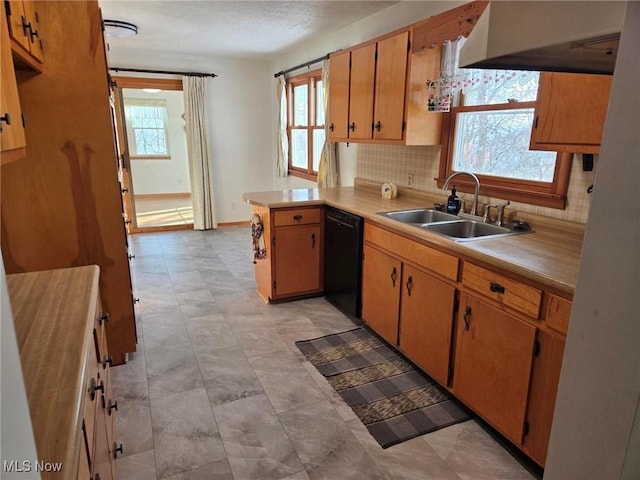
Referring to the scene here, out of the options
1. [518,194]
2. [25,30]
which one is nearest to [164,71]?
[25,30]

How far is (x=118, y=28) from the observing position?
408 cm

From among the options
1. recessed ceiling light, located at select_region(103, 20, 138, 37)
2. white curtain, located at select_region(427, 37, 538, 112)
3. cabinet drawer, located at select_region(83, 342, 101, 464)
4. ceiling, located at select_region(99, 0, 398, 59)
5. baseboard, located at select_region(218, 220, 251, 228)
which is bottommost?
baseboard, located at select_region(218, 220, 251, 228)

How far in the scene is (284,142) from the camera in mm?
5965

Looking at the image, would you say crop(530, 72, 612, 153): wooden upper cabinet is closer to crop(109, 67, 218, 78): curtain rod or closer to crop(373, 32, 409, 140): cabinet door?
crop(373, 32, 409, 140): cabinet door

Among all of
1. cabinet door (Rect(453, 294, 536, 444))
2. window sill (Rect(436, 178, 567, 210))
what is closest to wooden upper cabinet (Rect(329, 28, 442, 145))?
window sill (Rect(436, 178, 567, 210))

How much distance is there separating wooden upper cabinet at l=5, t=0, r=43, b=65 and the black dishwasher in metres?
2.08

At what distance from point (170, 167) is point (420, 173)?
6418 millimetres

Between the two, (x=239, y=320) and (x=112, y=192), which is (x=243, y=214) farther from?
→ (x=112, y=192)

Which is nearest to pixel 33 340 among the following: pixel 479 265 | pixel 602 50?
pixel 602 50

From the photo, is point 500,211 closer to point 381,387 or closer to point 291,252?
point 381,387

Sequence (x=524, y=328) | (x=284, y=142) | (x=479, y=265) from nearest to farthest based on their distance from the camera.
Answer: (x=524, y=328)
(x=479, y=265)
(x=284, y=142)

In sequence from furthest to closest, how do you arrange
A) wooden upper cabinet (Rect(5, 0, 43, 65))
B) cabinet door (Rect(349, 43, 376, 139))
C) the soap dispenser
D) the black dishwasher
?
cabinet door (Rect(349, 43, 376, 139)), the black dishwasher, the soap dispenser, wooden upper cabinet (Rect(5, 0, 43, 65))

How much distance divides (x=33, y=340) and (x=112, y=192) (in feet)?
4.66

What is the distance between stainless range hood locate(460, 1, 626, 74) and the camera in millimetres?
644
